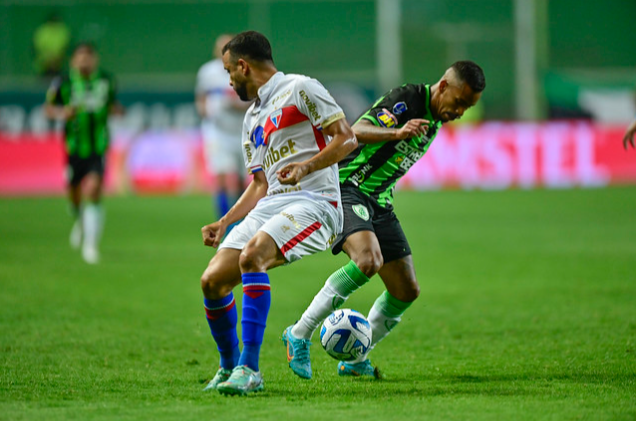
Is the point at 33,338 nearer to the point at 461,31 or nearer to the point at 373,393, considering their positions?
the point at 373,393

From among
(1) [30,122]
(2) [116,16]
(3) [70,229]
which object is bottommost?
(3) [70,229]

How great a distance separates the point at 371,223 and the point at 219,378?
1.41 m

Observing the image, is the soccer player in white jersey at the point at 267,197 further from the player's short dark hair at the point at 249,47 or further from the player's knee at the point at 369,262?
the player's knee at the point at 369,262

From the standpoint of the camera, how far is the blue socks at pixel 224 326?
17.8 feet

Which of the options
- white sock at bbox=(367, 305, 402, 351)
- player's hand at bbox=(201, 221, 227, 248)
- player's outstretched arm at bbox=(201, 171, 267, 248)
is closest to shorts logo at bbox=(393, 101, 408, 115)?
player's outstretched arm at bbox=(201, 171, 267, 248)

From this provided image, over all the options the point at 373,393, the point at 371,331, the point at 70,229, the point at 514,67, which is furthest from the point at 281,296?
the point at 514,67

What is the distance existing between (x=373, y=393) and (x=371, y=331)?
0.85m

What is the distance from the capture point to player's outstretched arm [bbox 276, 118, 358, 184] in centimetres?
512

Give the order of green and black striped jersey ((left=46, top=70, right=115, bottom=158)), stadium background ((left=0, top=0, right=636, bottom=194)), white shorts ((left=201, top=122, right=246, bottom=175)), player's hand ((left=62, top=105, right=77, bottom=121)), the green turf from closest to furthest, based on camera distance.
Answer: the green turf → player's hand ((left=62, top=105, right=77, bottom=121)) → green and black striped jersey ((left=46, top=70, right=115, bottom=158)) → white shorts ((left=201, top=122, right=246, bottom=175)) → stadium background ((left=0, top=0, right=636, bottom=194))

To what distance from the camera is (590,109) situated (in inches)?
965

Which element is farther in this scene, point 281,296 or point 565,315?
point 281,296

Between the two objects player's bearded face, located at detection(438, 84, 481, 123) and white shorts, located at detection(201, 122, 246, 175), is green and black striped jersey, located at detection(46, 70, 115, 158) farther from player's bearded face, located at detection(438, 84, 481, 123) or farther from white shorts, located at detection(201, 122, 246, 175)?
player's bearded face, located at detection(438, 84, 481, 123)

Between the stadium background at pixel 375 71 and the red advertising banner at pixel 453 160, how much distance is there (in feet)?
0.09

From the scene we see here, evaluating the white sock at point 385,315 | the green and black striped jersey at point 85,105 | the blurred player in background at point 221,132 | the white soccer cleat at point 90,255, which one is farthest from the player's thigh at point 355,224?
the green and black striped jersey at point 85,105
